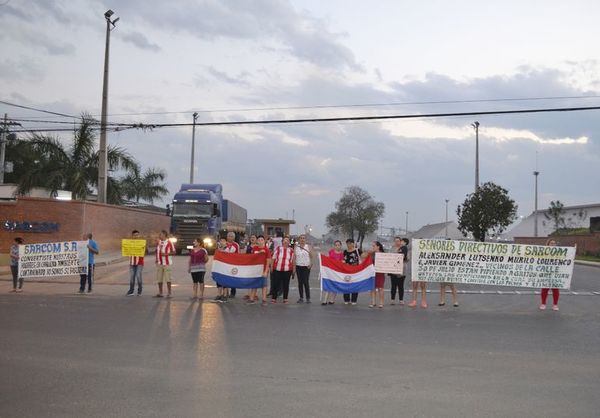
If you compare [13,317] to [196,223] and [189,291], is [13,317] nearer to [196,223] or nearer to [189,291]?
[189,291]

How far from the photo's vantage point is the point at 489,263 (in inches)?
661

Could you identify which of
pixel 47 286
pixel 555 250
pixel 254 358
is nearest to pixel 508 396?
pixel 254 358

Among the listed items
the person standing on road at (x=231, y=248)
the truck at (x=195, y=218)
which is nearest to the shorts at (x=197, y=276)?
the person standing on road at (x=231, y=248)

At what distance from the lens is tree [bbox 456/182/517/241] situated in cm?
4709

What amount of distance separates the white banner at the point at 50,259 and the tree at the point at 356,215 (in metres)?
71.1

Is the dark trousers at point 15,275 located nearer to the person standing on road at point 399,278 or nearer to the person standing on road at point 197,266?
the person standing on road at point 197,266

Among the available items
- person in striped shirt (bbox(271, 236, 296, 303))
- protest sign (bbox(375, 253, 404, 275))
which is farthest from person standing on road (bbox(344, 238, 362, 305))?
person in striped shirt (bbox(271, 236, 296, 303))

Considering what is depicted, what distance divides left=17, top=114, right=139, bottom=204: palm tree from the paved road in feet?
68.1

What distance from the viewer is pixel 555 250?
54.1 ft

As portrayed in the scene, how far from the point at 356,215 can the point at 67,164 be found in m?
60.2

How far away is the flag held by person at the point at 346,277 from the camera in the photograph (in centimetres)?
1608

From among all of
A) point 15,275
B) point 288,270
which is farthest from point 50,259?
point 288,270

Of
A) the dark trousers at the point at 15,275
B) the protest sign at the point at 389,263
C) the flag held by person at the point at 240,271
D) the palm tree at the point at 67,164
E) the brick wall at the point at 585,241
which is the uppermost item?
the palm tree at the point at 67,164

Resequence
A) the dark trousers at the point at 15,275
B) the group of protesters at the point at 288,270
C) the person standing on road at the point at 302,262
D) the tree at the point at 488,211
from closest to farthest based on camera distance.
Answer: the group of protesters at the point at 288,270 → the person standing on road at the point at 302,262 → the dark trousers at the point at 15,275 → the tree at the point at 488,211
